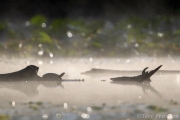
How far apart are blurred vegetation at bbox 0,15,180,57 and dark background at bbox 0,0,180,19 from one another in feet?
2.40

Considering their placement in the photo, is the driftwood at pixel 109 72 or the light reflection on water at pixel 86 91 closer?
the light reflection on water at pixel 86 91

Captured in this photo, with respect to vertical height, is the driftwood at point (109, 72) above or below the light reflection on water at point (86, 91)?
above

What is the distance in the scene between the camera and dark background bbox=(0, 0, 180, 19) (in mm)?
19672

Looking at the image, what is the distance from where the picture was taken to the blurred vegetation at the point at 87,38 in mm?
16719

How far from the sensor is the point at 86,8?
20312 mm

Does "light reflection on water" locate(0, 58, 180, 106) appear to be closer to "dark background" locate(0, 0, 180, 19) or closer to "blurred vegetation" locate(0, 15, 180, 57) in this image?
"blurred vegetation" locate(0, 15, 180, 57)

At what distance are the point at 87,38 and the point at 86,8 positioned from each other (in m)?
3.15

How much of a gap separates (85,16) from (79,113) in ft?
41.8

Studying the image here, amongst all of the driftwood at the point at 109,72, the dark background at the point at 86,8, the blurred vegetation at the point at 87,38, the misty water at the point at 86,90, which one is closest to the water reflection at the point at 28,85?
the misty water at the point at 86,90

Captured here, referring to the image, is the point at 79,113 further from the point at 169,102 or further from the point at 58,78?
the point at 58,78

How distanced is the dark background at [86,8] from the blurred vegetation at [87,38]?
2.40 feet

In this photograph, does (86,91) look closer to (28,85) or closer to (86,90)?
(86,90)

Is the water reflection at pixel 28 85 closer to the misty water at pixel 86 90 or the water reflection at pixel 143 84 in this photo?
the misty water at pixel 86 90

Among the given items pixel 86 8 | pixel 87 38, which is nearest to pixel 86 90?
pixel 87 38
